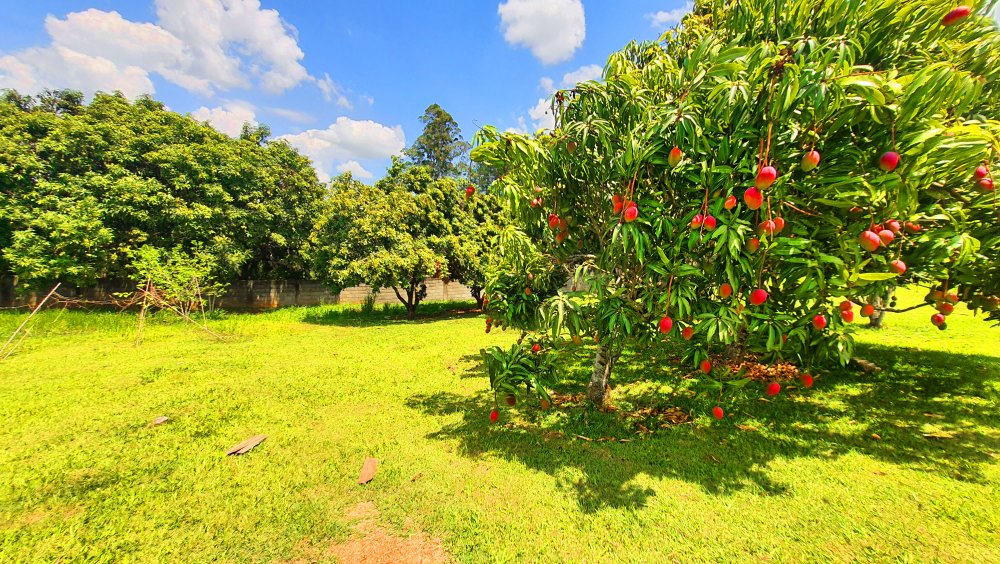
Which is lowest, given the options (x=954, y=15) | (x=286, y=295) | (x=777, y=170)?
(x=286, y=295)

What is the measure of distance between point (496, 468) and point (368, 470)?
1.24m

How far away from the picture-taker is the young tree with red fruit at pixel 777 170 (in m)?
2.05

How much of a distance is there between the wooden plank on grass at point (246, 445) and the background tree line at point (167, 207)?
7.93 meters

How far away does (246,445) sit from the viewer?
12.9 ft

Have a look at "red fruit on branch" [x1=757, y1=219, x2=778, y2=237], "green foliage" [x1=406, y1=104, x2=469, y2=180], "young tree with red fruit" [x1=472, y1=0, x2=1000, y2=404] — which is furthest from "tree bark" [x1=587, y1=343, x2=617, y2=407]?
"green foliage" [x1=406, y1=104, x2=469, y2=180]

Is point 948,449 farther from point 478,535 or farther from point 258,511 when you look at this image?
point 258,511

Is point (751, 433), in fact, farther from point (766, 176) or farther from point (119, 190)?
point (119, 190)

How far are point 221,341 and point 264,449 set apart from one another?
24.6 feet

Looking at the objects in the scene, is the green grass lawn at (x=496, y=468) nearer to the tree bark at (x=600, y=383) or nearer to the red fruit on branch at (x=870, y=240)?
the tree bark at (x=600, y=383)

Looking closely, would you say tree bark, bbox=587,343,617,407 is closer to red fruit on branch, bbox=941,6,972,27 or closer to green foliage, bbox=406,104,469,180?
red fruit on branch, bbox=941,6,972,27

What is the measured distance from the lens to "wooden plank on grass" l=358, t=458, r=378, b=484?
130 inches

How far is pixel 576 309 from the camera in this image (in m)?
3.01

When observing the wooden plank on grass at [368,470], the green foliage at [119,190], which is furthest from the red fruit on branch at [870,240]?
the green foliage at [119,190]

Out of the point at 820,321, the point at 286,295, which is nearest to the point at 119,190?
the point at 286,295
